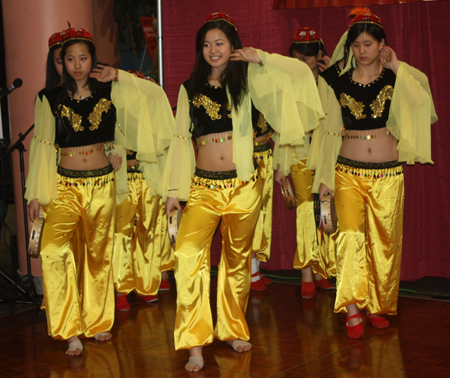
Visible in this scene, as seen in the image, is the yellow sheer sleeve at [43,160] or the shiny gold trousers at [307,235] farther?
the shiny gold trousers at [307,235]

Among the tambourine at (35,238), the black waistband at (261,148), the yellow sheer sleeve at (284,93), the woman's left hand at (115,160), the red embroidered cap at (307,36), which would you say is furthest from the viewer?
the black waistband at (261,148)

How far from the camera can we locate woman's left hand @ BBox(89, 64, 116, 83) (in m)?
3.66

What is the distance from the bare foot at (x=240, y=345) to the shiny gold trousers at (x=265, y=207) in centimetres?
133

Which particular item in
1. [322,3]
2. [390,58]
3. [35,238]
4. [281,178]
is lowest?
[35,238]

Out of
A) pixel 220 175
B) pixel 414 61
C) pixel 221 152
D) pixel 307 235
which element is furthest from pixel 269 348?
pixel 414 61

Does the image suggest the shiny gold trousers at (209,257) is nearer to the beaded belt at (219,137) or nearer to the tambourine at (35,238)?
the beaded belt at (219,137)

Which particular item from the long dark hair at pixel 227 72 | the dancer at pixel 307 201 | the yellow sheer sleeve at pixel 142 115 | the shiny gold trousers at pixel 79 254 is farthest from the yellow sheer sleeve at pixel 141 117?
the dancer at pixel 307 201

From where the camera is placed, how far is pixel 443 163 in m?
4.73

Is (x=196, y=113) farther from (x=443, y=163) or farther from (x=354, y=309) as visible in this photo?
(x=443, y=163)

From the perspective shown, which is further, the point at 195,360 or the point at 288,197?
the point at 288,197

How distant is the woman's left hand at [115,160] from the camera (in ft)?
13.1

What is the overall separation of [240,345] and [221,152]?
3.60ft

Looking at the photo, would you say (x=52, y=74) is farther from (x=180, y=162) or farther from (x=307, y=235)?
(x=307, y=235)

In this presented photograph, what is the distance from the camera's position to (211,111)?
336 cm
